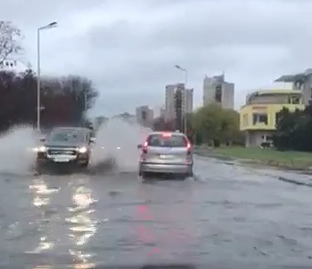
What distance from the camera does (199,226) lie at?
14.6m

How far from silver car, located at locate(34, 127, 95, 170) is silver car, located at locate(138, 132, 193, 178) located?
4.60 metres

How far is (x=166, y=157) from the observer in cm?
2852

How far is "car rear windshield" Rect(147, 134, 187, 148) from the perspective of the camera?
28.9m

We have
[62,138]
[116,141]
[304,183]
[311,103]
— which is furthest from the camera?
[311,103]

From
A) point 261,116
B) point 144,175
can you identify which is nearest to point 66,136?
point 144,175

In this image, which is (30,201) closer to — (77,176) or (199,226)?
(199,226)

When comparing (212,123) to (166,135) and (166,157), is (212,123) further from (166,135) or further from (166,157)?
(166,157)

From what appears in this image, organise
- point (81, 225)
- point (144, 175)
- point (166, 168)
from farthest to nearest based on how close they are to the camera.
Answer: point (144, 175) < point (166, 168) < point (81, 225)

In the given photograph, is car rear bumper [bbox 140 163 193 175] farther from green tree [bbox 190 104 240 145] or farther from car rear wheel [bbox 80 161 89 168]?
green tree [bbox 190 104 240 145]

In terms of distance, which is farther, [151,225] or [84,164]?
[84,164]

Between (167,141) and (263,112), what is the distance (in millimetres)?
102400

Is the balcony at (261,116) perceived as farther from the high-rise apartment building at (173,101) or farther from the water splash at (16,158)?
the water splash at (16,158)

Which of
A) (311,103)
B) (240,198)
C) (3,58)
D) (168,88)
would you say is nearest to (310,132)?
(311,103)

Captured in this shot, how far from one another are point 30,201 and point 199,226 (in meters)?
5.83
